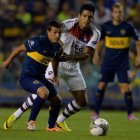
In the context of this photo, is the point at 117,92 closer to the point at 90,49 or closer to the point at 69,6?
the point at 69,6

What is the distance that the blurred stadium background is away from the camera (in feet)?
45.5

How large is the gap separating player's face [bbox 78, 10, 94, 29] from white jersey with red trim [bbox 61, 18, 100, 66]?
0.14 meters

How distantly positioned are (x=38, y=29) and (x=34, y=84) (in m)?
7.90

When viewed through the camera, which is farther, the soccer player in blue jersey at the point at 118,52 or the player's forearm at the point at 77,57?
the soccer player in blue jersey at the point at 118,52

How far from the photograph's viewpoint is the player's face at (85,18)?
7.56 metres

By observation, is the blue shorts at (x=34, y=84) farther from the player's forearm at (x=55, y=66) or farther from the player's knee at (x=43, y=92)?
the player's forearm at (x=55, y=66)

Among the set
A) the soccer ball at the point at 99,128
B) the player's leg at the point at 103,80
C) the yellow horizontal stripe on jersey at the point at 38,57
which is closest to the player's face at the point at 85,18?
the yellow horizontal stripe on jersey at the point at 38,57

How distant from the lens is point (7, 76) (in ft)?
47.2

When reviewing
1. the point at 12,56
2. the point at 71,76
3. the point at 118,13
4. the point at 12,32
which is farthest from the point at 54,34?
the point at 12,32

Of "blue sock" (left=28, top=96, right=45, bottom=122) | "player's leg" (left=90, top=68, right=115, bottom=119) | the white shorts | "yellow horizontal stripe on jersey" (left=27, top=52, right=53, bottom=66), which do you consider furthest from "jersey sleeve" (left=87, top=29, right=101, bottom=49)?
"player's leg" (left=90, top=68, right=115, bottom=119)

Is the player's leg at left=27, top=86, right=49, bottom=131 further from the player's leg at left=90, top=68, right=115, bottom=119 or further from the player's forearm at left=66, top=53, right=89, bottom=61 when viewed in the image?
the player's leg at left=90, top=68, right=115, bottom=119

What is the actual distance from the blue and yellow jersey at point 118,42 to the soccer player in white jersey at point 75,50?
9.28 feet

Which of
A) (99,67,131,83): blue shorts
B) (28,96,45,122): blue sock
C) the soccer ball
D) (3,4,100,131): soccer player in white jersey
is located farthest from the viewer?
(99,67,131,83): blue shorts

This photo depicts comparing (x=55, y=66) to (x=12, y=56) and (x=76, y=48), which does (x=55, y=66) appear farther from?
(x=12, y=56)
